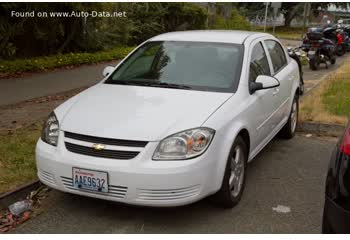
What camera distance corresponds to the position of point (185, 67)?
193 inches

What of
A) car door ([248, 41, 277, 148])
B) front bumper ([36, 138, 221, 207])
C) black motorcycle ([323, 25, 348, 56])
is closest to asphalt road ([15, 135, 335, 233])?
front bumper ([36, 138, 221, 207])

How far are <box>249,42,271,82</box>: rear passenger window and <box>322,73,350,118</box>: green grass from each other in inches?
93.7

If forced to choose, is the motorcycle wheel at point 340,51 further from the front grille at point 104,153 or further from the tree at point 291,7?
the tree at point 291,7

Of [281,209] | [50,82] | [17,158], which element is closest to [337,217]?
[281,209]

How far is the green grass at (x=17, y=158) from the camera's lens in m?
4.54

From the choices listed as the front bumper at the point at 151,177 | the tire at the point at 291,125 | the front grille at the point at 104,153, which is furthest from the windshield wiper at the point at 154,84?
the tire at the point at 291,125

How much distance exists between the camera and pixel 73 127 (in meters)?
3.92

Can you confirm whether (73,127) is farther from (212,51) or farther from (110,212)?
(212,51)

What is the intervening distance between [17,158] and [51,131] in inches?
47.2

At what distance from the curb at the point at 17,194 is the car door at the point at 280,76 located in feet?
9.06

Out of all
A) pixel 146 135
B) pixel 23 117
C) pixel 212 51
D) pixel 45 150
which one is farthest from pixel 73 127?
pixel 23 117

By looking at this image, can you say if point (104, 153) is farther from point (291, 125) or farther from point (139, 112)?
point (291, 125)

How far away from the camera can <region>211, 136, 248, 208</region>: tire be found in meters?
4.02

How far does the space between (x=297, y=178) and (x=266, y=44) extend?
172 centimetres
